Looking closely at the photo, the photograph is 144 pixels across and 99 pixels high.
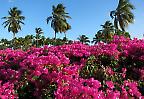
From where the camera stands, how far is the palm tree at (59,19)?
68250 mm

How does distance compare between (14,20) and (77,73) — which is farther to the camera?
(14,20)

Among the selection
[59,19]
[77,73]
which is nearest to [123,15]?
[59,19]

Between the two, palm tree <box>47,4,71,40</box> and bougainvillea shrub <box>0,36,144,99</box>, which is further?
palm tree <box>47,4,71,40</box>

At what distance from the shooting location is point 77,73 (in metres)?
8.42

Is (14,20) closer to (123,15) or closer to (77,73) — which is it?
(123,15)

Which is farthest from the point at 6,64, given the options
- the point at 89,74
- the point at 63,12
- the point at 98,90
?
the point at 63,12

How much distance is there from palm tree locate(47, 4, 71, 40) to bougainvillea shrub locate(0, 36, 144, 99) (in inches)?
2278

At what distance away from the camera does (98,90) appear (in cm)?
782

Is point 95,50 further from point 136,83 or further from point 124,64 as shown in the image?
point 136,83

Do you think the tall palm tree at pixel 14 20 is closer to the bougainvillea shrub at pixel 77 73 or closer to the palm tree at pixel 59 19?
the palm tree at pixel 59 19

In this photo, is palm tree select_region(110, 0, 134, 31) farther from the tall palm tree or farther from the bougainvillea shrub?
the bougainvillea shrub

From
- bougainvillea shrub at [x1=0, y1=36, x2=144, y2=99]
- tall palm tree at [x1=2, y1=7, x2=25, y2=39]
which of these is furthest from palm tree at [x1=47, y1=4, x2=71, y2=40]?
bougainvillea shrub at [x1=0, y1=36, x2=144, y2=99]

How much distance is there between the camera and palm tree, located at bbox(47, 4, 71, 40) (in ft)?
224

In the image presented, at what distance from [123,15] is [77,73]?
53227mm
